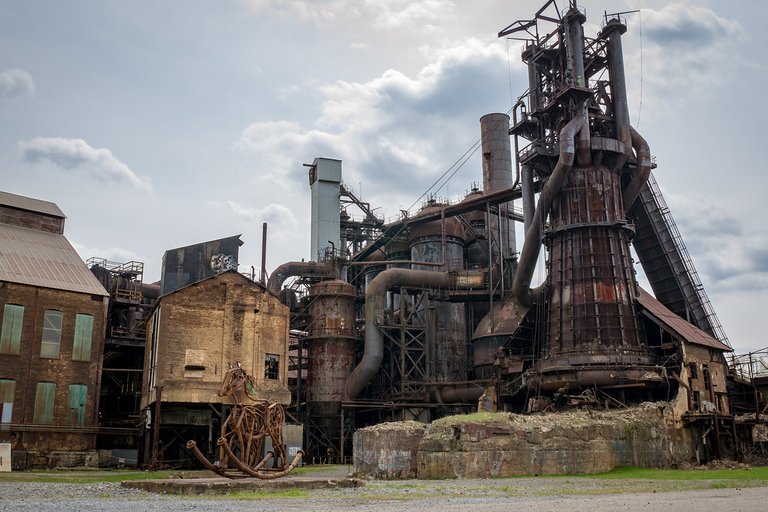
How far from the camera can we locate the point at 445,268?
46.2 metres

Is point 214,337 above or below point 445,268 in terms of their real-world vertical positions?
below

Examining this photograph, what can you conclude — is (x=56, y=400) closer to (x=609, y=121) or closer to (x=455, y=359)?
(x=455, y=359)

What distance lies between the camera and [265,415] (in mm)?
24609

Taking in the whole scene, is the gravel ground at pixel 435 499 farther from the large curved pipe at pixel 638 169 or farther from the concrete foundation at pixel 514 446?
the large curved pipe at pixel 638 169

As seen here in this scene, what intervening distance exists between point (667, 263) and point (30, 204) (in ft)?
116

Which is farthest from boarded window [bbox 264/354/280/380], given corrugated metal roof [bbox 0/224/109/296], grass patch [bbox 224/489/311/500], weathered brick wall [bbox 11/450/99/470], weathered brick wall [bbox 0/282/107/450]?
grass patch [bbox 224/489/311/500]

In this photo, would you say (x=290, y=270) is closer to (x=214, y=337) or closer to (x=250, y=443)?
(x=214, y=337)

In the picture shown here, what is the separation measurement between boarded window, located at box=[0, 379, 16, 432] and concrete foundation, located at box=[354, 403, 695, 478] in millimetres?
17024

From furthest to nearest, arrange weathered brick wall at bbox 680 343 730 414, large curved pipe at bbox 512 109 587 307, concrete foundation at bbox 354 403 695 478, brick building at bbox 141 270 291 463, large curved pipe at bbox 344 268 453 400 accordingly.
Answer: large curved pipe at bbox 344 268 453 400
brick building at bbox 141 270 291 463
large curved pipe at bbox 512 109 587 307
weathered brick wall at bbox 680 343 730 414
concrete foundation at bbox 354 403 695 478

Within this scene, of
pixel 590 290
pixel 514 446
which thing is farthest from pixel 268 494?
pixel 590 290

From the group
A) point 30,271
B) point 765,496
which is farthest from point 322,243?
point 765,496

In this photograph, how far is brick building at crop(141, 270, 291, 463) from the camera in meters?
35.6

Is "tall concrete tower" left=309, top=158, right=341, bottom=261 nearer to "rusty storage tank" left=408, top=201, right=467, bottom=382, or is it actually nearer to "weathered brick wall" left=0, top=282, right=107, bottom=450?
"rusty storage tank" left=408, top=201, right=467, bottom=382

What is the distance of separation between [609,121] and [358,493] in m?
26.1
